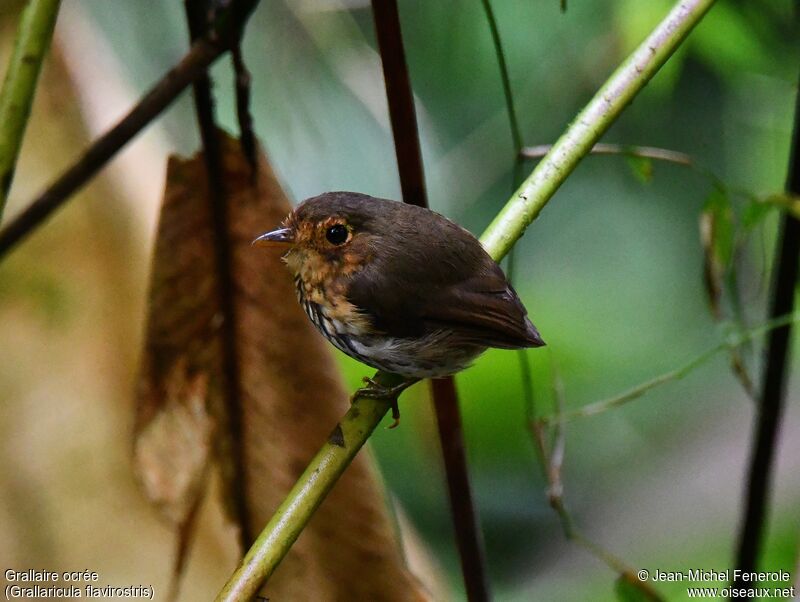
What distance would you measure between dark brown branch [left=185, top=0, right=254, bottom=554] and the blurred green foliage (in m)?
0.66

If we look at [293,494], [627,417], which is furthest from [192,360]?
[627,417]

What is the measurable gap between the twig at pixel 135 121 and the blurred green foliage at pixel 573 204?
2.61 ft

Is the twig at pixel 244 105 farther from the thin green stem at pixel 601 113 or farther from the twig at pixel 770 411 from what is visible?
the twig at pixel 770 411

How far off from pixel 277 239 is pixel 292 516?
0.62 meters

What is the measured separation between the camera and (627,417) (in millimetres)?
3533

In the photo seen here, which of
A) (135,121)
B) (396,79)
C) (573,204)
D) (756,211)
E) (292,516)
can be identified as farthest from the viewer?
(573,204)

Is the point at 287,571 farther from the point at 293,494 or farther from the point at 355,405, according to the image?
the point at 293,494

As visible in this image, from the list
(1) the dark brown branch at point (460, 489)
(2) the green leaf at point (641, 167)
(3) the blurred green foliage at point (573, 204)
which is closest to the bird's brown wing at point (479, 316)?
(1) the dark brown branch at point (460, 489)

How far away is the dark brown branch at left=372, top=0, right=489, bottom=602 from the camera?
1.46 metres

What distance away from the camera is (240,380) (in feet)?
5.90

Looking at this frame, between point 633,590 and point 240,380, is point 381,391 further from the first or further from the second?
point 633,590

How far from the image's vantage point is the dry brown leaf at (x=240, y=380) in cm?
174

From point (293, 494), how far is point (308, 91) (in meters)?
1.75

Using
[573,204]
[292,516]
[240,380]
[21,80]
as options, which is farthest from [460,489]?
[573,204]
